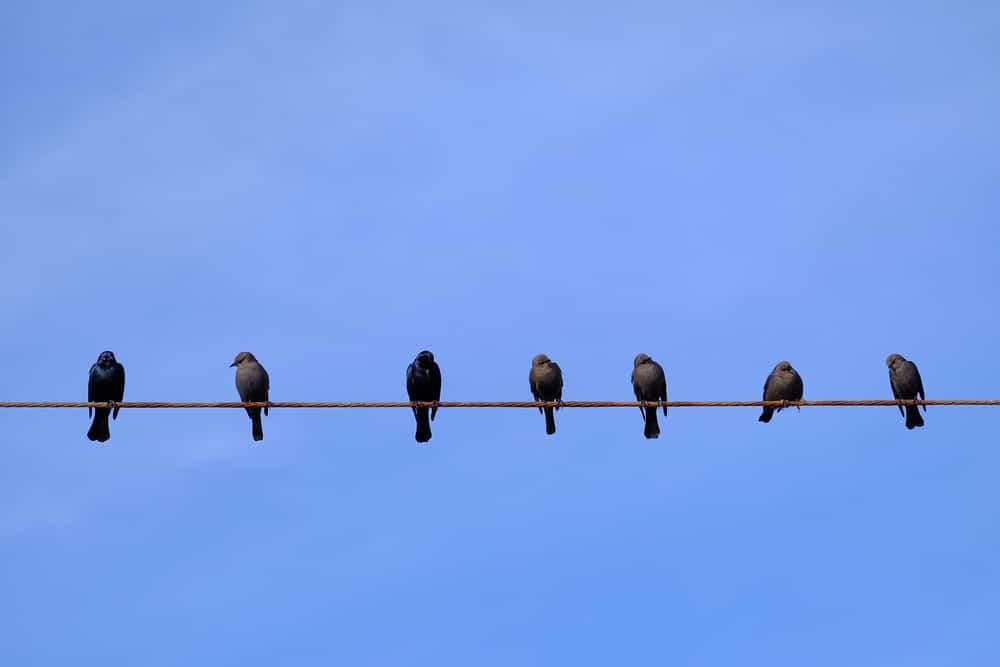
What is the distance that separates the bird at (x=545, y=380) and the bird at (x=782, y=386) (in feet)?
7.65

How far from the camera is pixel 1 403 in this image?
1159cm

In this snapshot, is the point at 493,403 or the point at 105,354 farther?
the point at 105,354

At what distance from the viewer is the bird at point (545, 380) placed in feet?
59.0

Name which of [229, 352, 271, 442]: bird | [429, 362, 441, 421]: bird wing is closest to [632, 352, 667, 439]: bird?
[429, 362, 441, 421]: bird wing

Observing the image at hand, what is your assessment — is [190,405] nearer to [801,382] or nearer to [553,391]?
[553,391]

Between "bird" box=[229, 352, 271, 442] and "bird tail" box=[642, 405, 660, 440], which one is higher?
"bird" box=[229, 352, 271, 442]

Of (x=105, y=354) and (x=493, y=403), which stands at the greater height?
(x=105, y=354)

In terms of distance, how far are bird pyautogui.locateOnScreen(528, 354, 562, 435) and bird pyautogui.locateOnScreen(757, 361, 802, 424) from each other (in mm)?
2333

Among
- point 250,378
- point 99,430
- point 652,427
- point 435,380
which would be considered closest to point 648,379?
point 652,427

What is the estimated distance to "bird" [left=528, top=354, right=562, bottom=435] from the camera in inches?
707

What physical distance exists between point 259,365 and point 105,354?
66.7 inches

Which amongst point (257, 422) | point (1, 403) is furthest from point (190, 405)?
point (257, 422)

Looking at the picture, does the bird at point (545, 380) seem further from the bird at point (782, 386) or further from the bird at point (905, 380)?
the bird at point (905, 380)

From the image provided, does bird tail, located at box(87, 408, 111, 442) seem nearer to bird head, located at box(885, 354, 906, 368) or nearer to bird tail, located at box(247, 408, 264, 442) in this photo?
bird tail, located at box(247, 408, 264, 442)
